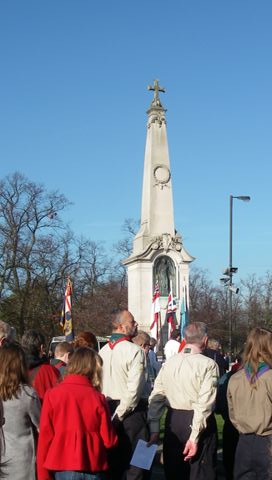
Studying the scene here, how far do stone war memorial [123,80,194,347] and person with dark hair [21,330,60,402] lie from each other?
1935cm

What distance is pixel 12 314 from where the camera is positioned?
136 ft

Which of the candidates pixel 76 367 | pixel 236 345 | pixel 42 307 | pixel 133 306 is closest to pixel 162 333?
pixel 133 306

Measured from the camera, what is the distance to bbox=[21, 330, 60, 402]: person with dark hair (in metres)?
7.22

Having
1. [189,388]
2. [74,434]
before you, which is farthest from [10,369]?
[189,388]

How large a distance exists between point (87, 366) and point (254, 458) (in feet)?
5.92

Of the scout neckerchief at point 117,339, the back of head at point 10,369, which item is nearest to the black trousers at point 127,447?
the scout neckerchief at point 117,339

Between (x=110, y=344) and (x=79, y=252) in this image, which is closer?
(x=110, y=344)

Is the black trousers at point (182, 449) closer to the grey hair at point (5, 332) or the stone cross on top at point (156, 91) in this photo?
the grey hair at point (5, 332)

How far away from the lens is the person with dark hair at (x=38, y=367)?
23.7 feet

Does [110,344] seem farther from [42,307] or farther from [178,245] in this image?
[42,307]

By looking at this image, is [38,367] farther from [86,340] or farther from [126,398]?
[126,398]

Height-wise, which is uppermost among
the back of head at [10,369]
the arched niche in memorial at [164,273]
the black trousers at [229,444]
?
the arched niche in memorial at [164,273]

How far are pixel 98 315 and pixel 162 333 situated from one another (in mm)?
22854

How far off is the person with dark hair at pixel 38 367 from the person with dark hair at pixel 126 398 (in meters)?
0.69
